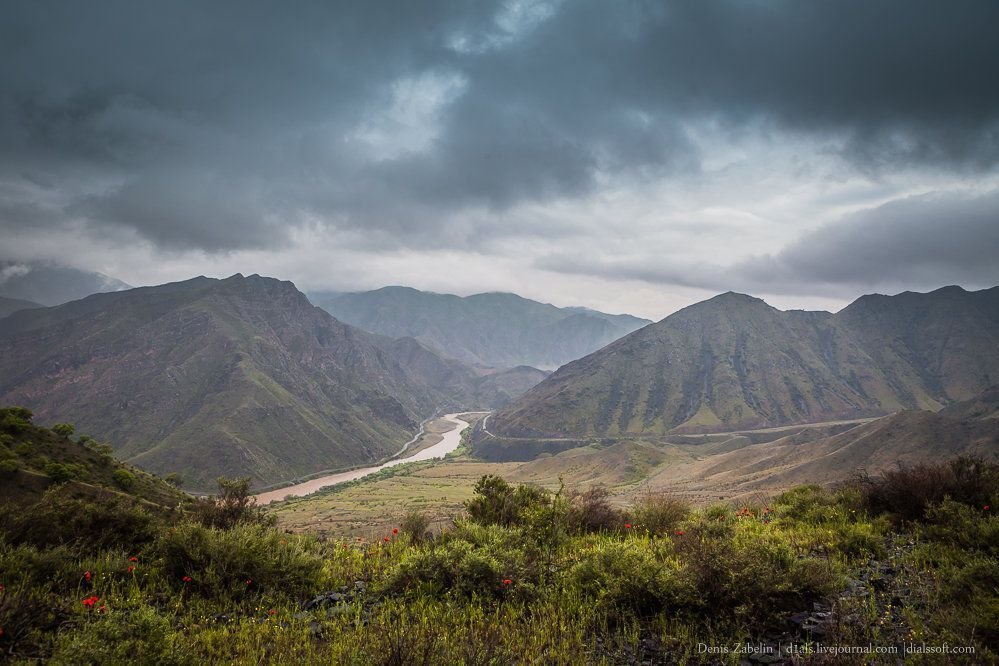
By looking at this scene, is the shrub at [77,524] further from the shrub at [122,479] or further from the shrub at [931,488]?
the shrub at [122,479]

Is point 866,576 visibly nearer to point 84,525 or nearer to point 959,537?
point 959,537

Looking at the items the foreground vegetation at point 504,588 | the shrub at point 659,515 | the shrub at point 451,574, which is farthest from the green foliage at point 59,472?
the shrub at point 659,515

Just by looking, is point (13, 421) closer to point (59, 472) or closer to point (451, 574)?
point (59, 472)

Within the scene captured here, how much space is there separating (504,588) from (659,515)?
5.70 m

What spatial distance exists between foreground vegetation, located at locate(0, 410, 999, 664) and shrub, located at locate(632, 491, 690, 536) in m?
0.39

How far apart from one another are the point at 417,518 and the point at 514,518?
8.43 ft

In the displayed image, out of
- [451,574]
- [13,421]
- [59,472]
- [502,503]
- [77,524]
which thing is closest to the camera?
[451,574]

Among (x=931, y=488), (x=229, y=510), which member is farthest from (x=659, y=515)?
(x=229, y=510)

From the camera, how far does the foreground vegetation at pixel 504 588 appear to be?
6.10 meters

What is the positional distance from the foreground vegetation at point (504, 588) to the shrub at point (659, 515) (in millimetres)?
390

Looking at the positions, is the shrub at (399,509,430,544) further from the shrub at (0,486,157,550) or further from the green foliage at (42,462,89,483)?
the green foliage at (42,462,89,483)

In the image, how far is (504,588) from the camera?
852 cm

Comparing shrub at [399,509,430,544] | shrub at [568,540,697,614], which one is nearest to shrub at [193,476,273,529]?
shrub at [399,509,430,544]

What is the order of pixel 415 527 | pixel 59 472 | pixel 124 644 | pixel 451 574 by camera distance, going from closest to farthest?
pixel 124 644
pixel 451 574
pixel 415 527
pixel 59 472
